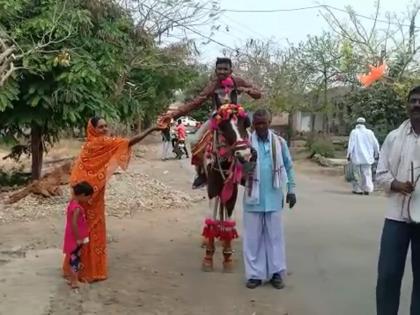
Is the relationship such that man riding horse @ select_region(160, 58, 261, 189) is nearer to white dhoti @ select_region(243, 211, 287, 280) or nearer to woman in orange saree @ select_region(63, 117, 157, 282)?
woman in orange saree @ select_region(63, 117, 157, 282)

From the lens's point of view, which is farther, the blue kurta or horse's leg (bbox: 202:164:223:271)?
horse's leg (bbox: 202:164:223:271)

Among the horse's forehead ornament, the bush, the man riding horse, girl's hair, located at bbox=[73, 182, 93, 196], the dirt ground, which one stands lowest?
the dirt ground

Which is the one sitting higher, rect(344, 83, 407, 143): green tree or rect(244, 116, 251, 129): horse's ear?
rect(344, 83, 407, 143): green tree

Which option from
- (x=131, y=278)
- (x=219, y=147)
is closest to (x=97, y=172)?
(x=131, y=278)

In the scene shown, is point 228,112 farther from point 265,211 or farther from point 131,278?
point 131,278

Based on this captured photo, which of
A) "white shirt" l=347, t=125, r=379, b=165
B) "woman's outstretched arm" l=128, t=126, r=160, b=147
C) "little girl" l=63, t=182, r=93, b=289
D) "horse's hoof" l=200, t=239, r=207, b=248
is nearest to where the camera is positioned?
"little girl" l=63, t=182, r=93, b=289

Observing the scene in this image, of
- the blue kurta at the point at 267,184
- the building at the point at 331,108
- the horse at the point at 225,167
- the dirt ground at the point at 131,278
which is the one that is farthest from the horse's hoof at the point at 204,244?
the building at the point at 331,108

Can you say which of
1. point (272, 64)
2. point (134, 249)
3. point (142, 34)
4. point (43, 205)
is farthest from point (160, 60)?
point (272, 64)

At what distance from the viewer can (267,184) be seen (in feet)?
21.8

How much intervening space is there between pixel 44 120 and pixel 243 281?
26.9ft

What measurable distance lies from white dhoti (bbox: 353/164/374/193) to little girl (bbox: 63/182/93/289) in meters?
9.49

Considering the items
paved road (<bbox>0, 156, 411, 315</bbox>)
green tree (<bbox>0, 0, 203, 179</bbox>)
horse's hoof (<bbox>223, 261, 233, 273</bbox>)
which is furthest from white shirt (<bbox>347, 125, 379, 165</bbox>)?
horse's hoof (<bbox>223, 261, 233, 273</bbox>)

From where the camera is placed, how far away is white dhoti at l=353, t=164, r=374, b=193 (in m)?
14.9

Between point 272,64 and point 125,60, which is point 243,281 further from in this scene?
point 272,64
